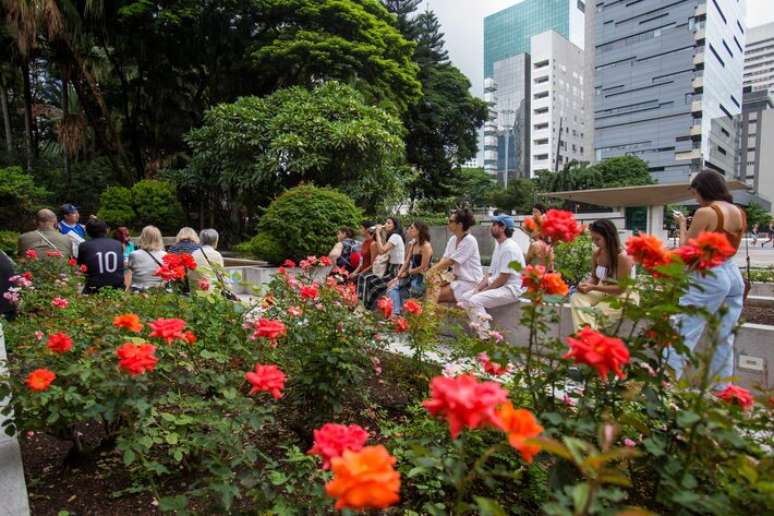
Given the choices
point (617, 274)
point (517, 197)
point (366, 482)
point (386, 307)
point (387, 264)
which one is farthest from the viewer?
point (517, 197)

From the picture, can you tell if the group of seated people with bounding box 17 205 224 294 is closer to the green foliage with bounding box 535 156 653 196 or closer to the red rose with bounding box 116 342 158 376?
the red rose with bounding box 116 342 158 376

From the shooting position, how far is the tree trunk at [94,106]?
587 inches

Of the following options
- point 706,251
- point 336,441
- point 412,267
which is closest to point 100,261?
point 412,267

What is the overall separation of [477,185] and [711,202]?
52.8 m

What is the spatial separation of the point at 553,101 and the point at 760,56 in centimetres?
8400

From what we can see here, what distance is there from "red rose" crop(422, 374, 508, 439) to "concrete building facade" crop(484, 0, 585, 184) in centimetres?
9501

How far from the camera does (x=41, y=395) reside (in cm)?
181

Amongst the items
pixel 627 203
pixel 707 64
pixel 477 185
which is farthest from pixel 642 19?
pixel 627 203

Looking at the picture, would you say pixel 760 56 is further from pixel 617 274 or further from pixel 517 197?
pixel 617 274

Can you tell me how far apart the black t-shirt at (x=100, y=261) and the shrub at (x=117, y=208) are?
1070 cm

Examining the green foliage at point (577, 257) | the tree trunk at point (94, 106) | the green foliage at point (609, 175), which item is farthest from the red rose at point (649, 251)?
the green foliage at point (609, 175)

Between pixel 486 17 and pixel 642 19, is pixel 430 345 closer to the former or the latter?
pixel 642 19

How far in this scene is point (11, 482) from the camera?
1953mm

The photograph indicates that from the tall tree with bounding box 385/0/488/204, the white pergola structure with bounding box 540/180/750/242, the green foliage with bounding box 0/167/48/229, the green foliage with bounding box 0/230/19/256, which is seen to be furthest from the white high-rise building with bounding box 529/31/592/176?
the green foliage with bounding box 0/230/19/256
